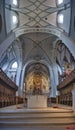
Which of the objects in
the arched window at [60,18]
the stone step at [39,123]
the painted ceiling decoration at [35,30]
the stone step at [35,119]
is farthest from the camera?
the arched window at [60,18]

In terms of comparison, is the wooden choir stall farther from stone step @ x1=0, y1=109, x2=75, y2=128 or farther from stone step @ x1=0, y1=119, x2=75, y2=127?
stone step @ x1=0, y1=119, x2=75, y2=127

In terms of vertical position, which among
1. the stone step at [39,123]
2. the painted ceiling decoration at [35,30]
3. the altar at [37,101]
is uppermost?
the painted ceiling decoration at [35,30]

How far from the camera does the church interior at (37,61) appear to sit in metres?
8.17

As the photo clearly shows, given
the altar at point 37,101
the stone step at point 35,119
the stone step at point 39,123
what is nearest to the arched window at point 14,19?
the altar at point 37,101

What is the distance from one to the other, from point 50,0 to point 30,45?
29.9 feet

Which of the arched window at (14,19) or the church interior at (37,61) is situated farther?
the arched window at (14,19)

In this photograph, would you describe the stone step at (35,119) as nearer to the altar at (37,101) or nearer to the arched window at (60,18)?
the altar at (37,101)

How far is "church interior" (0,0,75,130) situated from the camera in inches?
322

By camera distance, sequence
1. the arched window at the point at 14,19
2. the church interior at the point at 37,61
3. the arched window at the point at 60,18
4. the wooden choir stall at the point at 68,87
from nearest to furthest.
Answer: the church interior at the point at 37,61
the wooden choir stall at the point at 68,87
the arched window at the point at 60,18
the arched window at the point at 14,19

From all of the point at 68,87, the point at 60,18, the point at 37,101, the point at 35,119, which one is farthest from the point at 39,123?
the point at 60,18

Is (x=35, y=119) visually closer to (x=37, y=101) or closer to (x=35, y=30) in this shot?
(x=37, y=101)

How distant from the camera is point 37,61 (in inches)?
1315

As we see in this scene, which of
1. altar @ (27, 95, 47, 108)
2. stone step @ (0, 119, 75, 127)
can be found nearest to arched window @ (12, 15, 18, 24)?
altar @ (27, 95, 47, 108)

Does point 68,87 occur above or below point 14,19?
below
